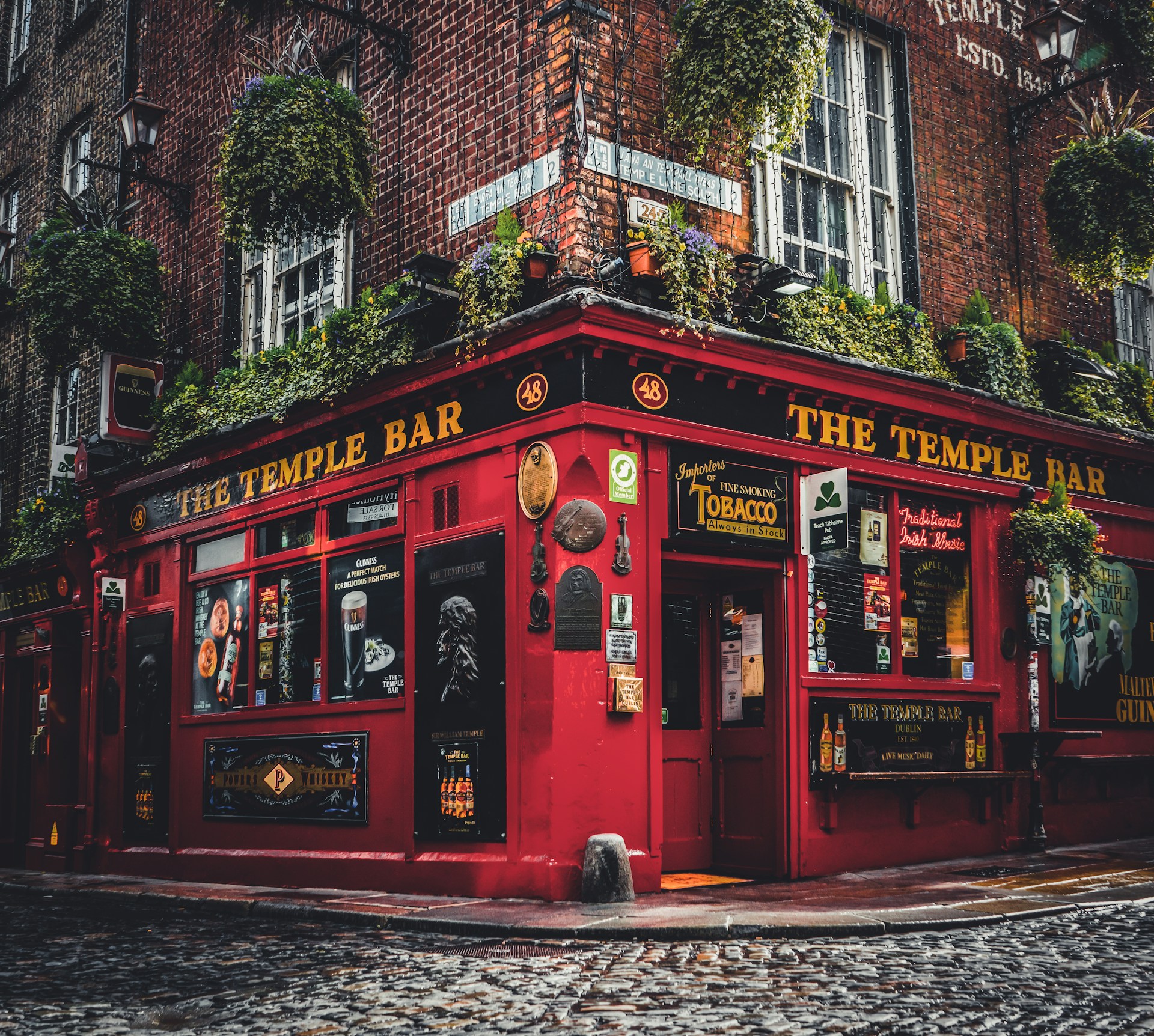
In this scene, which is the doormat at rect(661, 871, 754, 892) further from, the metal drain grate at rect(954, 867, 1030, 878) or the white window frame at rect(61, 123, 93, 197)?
the white window frame at rect(61, 123, 93, 197)

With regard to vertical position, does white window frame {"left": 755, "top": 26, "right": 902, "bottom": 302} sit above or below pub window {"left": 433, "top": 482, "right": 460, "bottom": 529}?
above

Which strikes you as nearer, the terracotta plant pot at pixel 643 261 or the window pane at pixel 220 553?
the terracotta plant pot at pixel 643 261

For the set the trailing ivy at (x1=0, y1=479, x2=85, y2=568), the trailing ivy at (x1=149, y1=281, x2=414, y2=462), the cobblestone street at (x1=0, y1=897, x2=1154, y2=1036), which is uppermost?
the trailing ivy at (x1=149, y1=281, x2=414, y2=462)

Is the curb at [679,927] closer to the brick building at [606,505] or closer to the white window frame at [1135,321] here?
the brick building at [606,505]

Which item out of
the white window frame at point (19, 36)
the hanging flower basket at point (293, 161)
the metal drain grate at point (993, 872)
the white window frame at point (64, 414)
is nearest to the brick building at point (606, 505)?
the hanging flower basket at point (293, 161)

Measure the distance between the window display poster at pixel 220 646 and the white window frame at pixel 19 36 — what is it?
11.3 metres

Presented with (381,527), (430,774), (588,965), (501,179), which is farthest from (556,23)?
(588,965)

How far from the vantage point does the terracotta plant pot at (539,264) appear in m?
9.66

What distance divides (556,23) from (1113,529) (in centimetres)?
809

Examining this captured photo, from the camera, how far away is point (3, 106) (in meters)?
20.6

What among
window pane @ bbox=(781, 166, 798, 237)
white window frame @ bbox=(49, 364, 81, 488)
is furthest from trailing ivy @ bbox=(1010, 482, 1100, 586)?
white window frame @ bbox=(49, 364, 81, 488)

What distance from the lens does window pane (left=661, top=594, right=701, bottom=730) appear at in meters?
10.7

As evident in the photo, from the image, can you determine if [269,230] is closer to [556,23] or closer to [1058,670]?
[556,23]

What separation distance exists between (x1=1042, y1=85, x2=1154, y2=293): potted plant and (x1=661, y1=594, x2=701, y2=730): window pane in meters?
5.91
